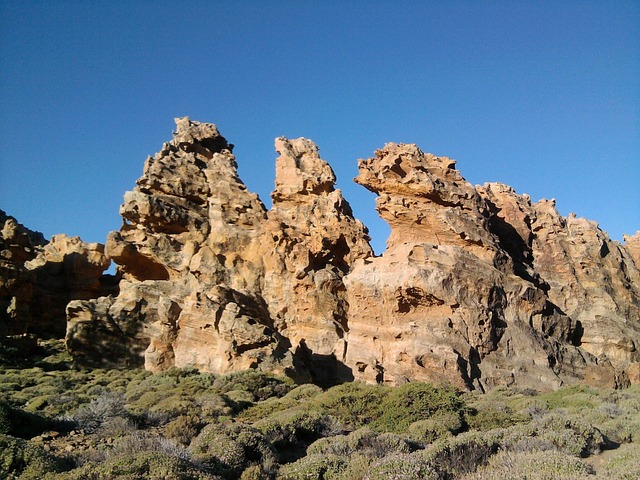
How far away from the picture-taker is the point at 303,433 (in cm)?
1272

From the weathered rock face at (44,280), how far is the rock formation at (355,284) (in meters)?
4.66

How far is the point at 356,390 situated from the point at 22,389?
1256 centimetres

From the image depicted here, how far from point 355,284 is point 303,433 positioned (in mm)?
14594

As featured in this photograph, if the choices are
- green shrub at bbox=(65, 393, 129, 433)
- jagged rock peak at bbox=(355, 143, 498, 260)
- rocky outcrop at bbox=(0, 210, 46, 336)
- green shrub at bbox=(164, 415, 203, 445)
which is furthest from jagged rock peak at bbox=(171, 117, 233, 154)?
green shrub at bbox=(164, 415, 203, 445)

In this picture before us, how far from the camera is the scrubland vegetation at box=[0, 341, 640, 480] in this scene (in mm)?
8539

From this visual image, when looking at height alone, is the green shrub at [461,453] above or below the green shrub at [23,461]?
below

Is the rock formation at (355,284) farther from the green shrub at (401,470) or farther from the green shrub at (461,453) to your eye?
the green shrub at (401,470)

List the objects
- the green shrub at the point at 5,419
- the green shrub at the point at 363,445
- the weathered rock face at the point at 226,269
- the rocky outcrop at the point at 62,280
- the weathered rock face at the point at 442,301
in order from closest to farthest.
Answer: the green shrub at the point at 363,445
the green shrub at the point at 5,419
the weathered rock face at the point at 442,301
the weathered rock face at the point at 226,269
the rocky outcrop at the point at 62,280

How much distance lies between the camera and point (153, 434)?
37.8ft

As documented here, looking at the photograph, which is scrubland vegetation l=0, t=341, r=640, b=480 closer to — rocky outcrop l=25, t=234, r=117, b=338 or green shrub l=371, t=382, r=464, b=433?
green shrub l=371, t=382, r=464, b=433

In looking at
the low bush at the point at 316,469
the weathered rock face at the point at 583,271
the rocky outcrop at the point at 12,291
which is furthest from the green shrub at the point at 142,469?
the weathered rock face at the point at 583,271

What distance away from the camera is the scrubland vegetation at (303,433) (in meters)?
8.54

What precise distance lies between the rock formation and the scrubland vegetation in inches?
154

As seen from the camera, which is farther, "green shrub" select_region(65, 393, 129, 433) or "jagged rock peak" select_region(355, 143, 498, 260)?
"jagged rock peak" select_region(355, 143, 498, 260)
